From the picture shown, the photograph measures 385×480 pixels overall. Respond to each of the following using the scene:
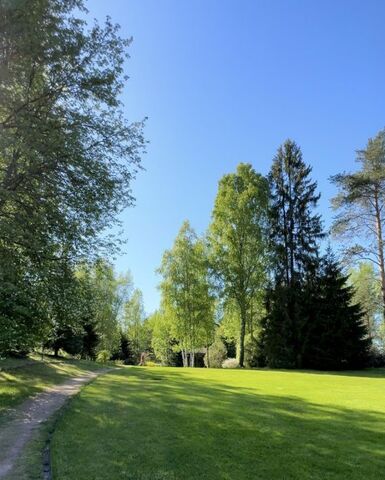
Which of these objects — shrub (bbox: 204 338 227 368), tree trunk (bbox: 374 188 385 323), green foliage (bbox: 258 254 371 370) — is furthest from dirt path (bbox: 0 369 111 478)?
shrub (bbox: 204 338 227 368)

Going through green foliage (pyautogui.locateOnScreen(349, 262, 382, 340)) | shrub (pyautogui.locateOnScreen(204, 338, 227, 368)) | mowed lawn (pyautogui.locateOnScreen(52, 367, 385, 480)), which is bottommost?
mowed lawn (pyautogui.locateOnScreen(52, 367, 385, 480))

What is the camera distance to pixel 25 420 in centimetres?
1027

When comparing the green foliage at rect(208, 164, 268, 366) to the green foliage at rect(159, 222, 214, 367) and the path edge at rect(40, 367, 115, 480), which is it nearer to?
the green foliage at rect(159, 222, 214, 367)

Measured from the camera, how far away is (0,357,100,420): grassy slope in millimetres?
13127

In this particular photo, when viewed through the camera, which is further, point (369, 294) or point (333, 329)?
point (369, 294)

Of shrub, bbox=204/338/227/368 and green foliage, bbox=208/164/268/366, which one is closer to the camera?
green foliage, bbox=208/164/268/366

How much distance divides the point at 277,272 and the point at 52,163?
89.3ft

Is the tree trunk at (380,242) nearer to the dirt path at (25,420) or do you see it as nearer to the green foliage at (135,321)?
the dirt path at (25,420)

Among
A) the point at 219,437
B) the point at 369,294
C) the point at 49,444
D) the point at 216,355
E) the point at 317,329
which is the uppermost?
the point at 369,294

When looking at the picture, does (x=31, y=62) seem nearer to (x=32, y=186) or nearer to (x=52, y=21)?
(x=52, y=21)

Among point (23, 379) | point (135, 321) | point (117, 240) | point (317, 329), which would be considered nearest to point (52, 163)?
point (117, 240)

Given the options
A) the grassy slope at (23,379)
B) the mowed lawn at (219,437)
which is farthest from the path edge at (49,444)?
the grassy slope at (23,379)

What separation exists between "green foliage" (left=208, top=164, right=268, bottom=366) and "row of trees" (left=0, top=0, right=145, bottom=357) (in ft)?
72.4

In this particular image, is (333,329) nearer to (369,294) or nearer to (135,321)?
(369,294)
